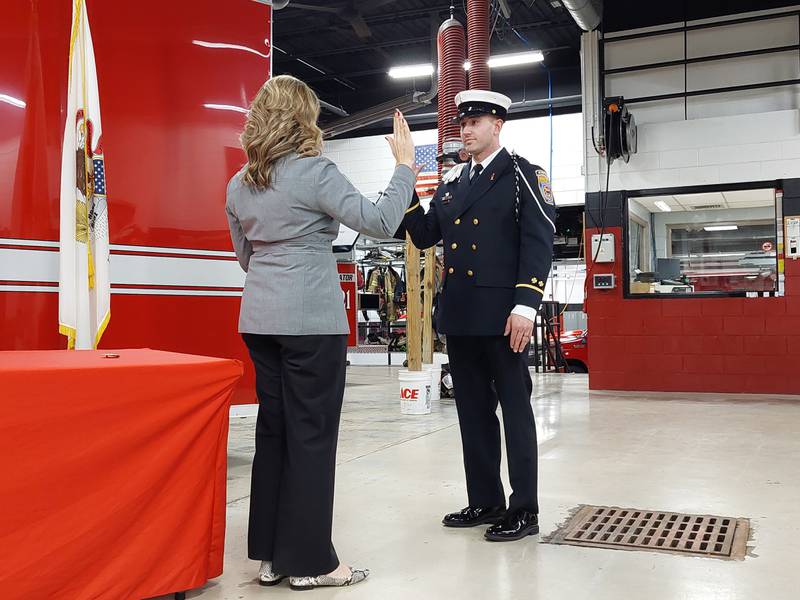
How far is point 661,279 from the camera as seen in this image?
859 cm

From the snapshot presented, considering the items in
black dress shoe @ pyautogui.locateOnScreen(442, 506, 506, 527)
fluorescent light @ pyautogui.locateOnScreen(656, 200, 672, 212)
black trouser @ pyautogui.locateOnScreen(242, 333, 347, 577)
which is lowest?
black dress shoe @ pyautogui.locateOnScreen(442, 506, 506, 527)

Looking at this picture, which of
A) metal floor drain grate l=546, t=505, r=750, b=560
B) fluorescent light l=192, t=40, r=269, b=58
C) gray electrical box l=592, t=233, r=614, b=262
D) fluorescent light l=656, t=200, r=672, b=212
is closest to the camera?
metal floor drain grate l=546, t=505, r=750, b=560

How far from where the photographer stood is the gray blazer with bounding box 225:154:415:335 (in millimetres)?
2139

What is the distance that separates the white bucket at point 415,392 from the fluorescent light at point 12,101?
12.8 feet

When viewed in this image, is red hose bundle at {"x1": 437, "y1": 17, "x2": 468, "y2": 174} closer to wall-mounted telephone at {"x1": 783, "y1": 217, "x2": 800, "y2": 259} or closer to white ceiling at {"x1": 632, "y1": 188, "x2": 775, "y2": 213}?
white ceiling at {"x1": 632, "y1": 188, "x2": 775, "y2": 213}

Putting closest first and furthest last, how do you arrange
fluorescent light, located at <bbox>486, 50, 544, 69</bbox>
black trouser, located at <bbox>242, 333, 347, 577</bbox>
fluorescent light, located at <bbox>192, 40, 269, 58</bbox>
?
black trouser, located at <bbox>242, 333, 347, 577</bbox>, fluorescent light, located at <bbox>192, 40, 269, 58</bbox>, fluorescent light, located at <bbox>486, 50, 544, 69</bbox>

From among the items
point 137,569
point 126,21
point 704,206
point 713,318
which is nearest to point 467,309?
point 137,569

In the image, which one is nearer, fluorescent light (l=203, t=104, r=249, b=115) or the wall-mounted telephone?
fluorescent light (l=203, t=104, r=249, b=115)

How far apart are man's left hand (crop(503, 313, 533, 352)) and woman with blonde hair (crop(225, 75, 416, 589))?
0.59 meters

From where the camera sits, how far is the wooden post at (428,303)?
6.90m

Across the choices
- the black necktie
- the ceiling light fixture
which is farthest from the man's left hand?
the ceiling light fixture

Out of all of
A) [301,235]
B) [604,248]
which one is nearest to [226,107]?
[301,235]

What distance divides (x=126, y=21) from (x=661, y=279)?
6.67 m

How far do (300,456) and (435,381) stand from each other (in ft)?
17.1
